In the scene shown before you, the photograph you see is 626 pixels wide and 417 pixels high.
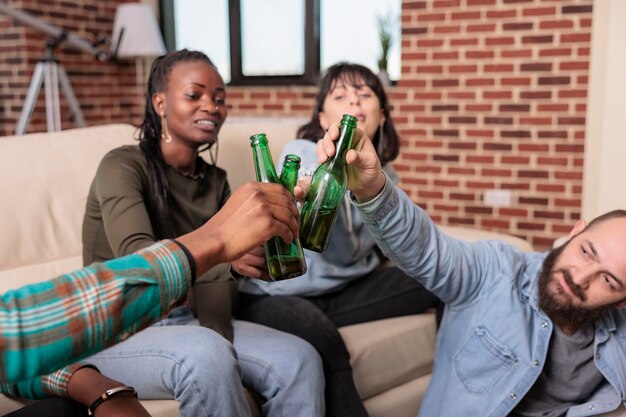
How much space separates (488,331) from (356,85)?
2.99 ft

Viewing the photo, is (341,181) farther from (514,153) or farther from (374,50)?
(374,50)

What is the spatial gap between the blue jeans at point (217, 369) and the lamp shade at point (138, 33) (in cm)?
305

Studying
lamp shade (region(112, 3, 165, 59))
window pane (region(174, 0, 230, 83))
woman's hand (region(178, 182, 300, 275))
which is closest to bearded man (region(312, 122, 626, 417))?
woman's hand (region(178, 182, 300, 275))

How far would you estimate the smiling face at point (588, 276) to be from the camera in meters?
1.45

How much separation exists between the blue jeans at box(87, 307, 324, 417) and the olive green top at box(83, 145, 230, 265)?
0.21 m

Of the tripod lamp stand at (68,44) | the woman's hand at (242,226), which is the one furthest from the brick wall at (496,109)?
the woman's hand at (242,226)

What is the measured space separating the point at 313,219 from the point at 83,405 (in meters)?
0.55

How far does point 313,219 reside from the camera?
47.9 inches

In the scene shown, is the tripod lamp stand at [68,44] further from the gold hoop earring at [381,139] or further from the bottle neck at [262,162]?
the bottle neck at [262,162]

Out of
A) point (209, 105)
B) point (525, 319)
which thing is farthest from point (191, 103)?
point (525, 319)

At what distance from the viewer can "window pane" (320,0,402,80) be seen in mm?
4309

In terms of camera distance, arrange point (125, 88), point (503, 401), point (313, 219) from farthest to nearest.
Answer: point (125, 88)
point (503, 401)
point (313, 219)

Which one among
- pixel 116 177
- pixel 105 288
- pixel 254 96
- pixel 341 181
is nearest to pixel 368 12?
pixel 254 96

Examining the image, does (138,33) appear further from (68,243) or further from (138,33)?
(68,243)
